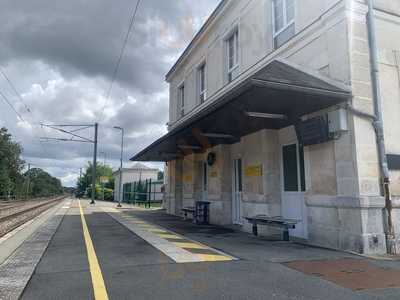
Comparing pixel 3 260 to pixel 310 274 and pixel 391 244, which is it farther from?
pixel 391 244

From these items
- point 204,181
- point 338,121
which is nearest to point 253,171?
point 338,121

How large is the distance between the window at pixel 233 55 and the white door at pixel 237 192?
3.47 metres

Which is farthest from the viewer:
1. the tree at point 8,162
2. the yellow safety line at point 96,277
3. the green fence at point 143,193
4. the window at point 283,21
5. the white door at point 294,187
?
the tree at point 8,162

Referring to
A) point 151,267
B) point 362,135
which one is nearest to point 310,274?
point 151,267

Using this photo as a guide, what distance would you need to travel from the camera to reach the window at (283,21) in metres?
9.91

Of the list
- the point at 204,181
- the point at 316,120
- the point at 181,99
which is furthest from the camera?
the point at 181,99

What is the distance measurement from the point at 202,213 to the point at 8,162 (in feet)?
157

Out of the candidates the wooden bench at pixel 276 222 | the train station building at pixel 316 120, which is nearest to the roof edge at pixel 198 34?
the train station building at pixel 316 120

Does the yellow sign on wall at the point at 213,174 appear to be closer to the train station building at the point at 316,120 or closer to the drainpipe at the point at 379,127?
the train station building at the point at 316,120

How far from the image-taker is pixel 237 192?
12.5 meters

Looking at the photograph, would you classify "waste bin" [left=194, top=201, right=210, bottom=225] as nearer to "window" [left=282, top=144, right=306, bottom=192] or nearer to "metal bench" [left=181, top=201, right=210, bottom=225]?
"metal bench" [left=181, top=201, right=210, bottom=225]

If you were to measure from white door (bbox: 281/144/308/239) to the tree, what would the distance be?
49718 mm

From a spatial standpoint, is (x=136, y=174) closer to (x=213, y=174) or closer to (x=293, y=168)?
(x=213, y=174)

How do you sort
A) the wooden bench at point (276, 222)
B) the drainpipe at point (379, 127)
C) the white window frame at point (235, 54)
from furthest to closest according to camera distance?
the white window frame at point (235, 54), the wooden bench at point (276, 222), the drainpipe at point (379, 127)
